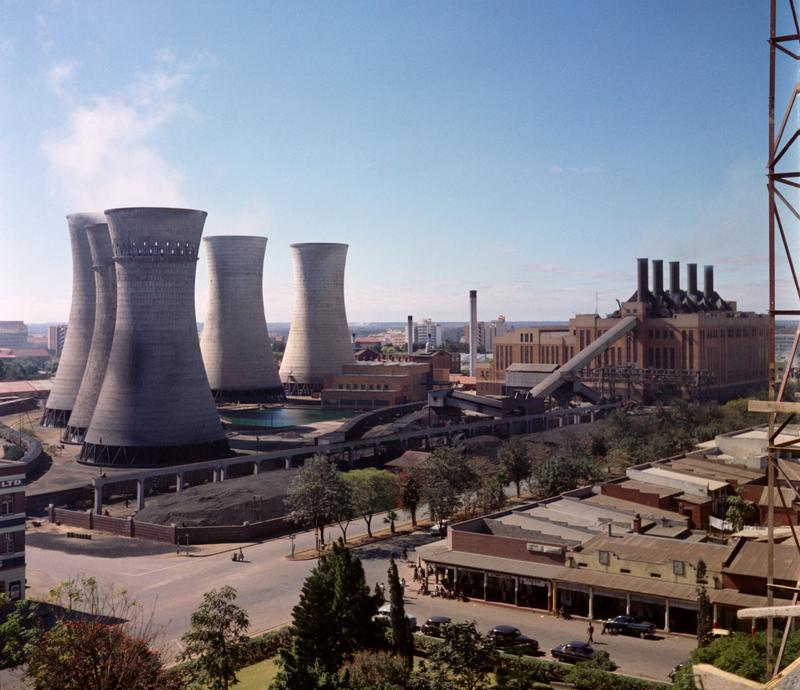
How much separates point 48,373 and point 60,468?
80.3m

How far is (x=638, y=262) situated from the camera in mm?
Result: 76688

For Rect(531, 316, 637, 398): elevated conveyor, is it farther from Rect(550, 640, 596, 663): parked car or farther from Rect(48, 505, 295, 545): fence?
Rect(550, 640, 596, 663): parked car

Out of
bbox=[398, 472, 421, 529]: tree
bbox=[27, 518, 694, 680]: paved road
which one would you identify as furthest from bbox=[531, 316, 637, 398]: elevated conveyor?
bbox=[27, 518, 694, 680]: paved road

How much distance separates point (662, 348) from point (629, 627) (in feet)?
177

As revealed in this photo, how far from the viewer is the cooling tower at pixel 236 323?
6625 cm

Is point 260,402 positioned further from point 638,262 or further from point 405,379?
point 638,262

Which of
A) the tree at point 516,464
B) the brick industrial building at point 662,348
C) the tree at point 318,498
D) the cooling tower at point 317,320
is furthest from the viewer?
the cooling tower at point 317,320

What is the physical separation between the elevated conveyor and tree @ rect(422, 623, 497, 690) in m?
48.3

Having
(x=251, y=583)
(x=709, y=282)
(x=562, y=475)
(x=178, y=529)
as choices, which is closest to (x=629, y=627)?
(x=251, y=583)

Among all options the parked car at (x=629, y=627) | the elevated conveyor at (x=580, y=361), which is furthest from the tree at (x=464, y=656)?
the elevated conveyor at (x=580, y=361)

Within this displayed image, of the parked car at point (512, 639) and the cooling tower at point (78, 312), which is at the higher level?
the cooling tower at point (78, 312)

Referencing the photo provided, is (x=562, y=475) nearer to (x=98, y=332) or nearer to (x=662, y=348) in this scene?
(x=98, y=332)

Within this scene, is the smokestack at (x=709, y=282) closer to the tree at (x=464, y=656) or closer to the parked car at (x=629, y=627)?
the parked car at (x=629, y=627)

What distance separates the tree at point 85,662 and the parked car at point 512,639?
8202 mm
